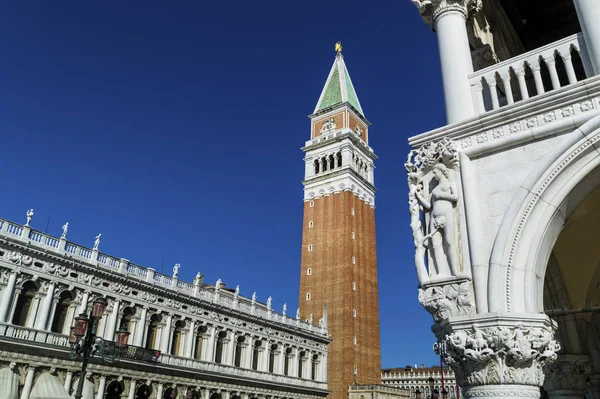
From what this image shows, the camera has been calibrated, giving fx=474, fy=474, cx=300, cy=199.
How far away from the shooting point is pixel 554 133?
13.9 ft

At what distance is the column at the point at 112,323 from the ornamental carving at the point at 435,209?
23768mm

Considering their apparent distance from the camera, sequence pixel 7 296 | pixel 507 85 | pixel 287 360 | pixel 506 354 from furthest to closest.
A: pixel 287 360
pixel 7 296
pixel 507 85
pixel 506 354

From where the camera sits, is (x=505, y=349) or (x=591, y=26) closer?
(x=505, y=349)

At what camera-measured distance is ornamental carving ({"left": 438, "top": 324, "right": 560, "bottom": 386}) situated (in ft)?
12.1

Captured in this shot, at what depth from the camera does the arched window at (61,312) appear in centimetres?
2289

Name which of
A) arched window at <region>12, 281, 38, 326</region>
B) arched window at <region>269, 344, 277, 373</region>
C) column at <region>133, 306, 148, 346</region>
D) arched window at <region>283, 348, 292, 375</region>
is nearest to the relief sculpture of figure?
arched window at <region>12, 281, 38, 326</region>

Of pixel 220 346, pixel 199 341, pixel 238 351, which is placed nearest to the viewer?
pixel 199 341

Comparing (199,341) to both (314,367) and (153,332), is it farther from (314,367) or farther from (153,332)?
(314,367)

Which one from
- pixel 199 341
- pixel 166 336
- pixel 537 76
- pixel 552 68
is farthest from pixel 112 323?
pixel 552 68

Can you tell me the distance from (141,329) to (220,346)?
23.6 ft

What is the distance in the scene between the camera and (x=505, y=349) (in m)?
3.71

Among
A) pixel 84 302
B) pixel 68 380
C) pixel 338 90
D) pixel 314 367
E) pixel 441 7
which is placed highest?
pixel 338 90

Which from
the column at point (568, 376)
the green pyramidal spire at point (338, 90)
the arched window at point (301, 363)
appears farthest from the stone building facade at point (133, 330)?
the green pyramidal spire at point (338, 90)

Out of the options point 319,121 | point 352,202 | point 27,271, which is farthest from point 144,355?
point 319,121
